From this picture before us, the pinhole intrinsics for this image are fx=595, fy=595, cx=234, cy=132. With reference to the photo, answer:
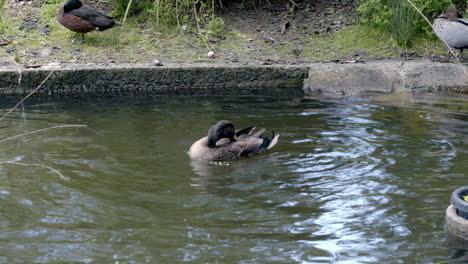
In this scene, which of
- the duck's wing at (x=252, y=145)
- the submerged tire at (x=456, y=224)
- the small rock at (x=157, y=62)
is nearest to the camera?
the submerged tire at (x=456, y=224)

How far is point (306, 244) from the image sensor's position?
12.3ft

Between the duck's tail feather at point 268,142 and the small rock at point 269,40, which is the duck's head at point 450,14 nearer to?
the small rock at point 269,40

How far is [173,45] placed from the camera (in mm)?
9211

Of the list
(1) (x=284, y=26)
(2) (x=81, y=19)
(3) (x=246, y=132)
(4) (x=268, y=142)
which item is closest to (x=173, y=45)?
(2) (x=81, y=19)

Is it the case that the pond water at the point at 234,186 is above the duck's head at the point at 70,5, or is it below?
below

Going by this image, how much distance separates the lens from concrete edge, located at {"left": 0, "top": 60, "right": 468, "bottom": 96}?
8.09 metres

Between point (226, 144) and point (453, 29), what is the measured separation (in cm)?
454

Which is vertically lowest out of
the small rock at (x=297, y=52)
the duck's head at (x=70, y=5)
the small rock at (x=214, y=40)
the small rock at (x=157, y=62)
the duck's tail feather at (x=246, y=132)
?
the duck's tail feather at (x=246, y=132)

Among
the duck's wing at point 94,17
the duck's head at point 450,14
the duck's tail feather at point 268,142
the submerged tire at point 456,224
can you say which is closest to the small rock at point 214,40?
the duck's wing at point 94,17

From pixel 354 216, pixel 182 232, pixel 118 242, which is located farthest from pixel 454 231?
pixel 118 242

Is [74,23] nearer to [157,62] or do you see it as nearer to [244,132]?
[157,62]

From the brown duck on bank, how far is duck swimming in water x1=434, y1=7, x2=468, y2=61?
4.93 meters

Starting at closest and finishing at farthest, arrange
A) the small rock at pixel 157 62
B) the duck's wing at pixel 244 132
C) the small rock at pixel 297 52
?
1. the duck's wing at pixel 244 132
2. the small rock at pixel 157 62
3. the small rock at pixel 297 52

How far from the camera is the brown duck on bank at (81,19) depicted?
895 cm
